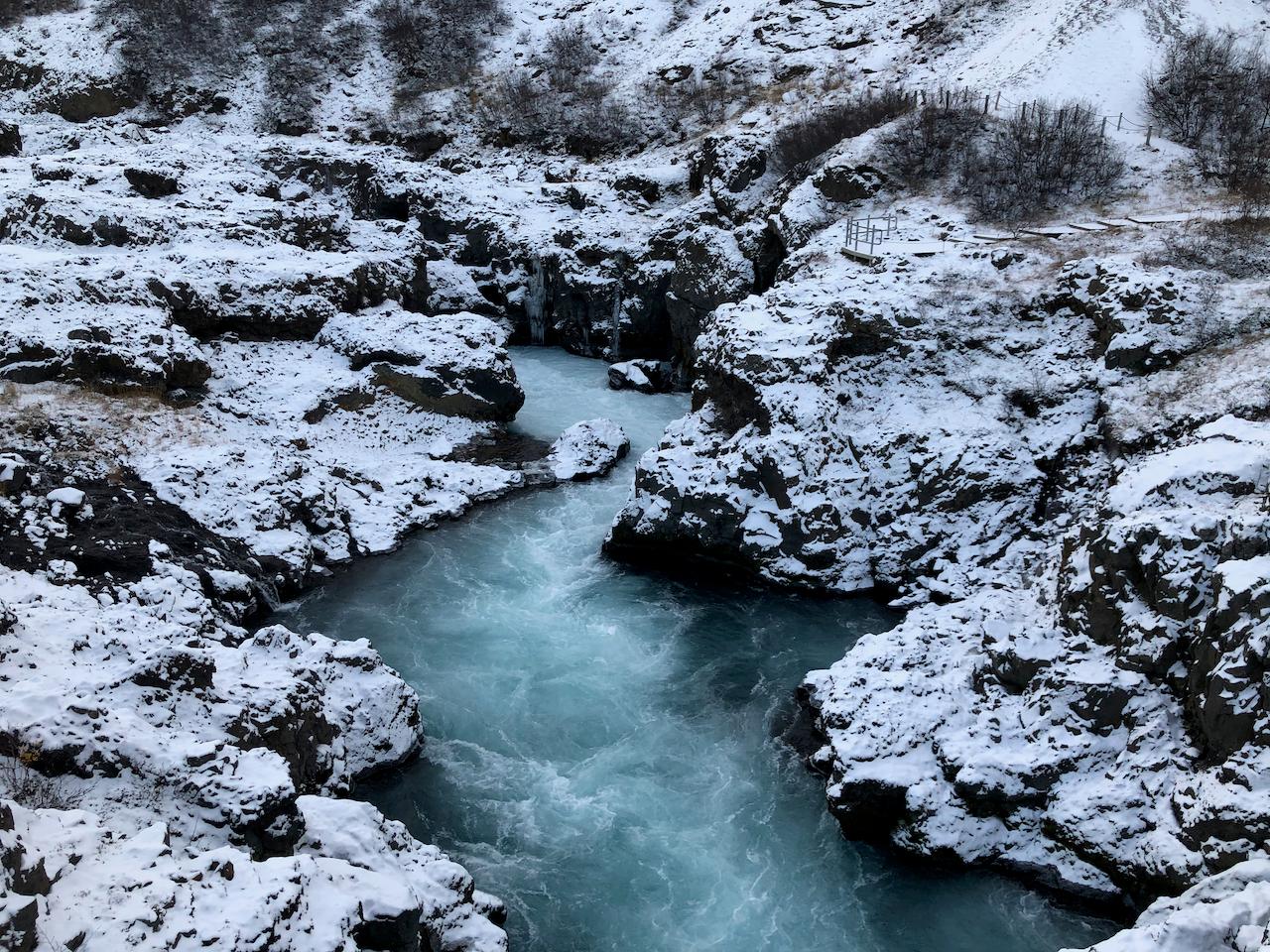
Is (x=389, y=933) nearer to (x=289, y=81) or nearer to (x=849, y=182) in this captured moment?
(x=849, y=182)

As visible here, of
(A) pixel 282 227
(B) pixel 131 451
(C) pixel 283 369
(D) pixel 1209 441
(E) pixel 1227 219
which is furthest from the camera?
(A) pixel 282 227

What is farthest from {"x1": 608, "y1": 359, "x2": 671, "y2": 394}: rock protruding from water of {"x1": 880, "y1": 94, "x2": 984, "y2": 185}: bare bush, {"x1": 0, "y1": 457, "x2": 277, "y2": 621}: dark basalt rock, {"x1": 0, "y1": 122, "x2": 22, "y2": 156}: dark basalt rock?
{"x1": 0, "y1": 122, "x2": 22, "y2": 156}: dark basalt rock

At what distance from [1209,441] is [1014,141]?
21.3 m

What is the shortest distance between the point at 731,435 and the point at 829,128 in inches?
828

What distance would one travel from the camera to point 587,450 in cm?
3120

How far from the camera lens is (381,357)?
105ft

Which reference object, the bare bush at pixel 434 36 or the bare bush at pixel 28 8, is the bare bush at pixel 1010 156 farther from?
the bare bush at pixel 28 8

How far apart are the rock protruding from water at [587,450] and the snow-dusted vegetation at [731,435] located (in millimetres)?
163

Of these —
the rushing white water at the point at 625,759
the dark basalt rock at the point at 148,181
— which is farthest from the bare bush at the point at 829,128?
the dark basalt rock at the point at 148,181

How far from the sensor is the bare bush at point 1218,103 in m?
33.3

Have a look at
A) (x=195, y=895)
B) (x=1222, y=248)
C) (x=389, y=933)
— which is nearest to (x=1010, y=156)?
(x=1222, y=248)

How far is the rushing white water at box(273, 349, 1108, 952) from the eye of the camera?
1520 centimetres

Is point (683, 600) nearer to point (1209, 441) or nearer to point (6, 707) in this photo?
point (1209, 441)

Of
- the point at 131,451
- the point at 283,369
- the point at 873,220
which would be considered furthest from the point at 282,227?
the point at 873,220
